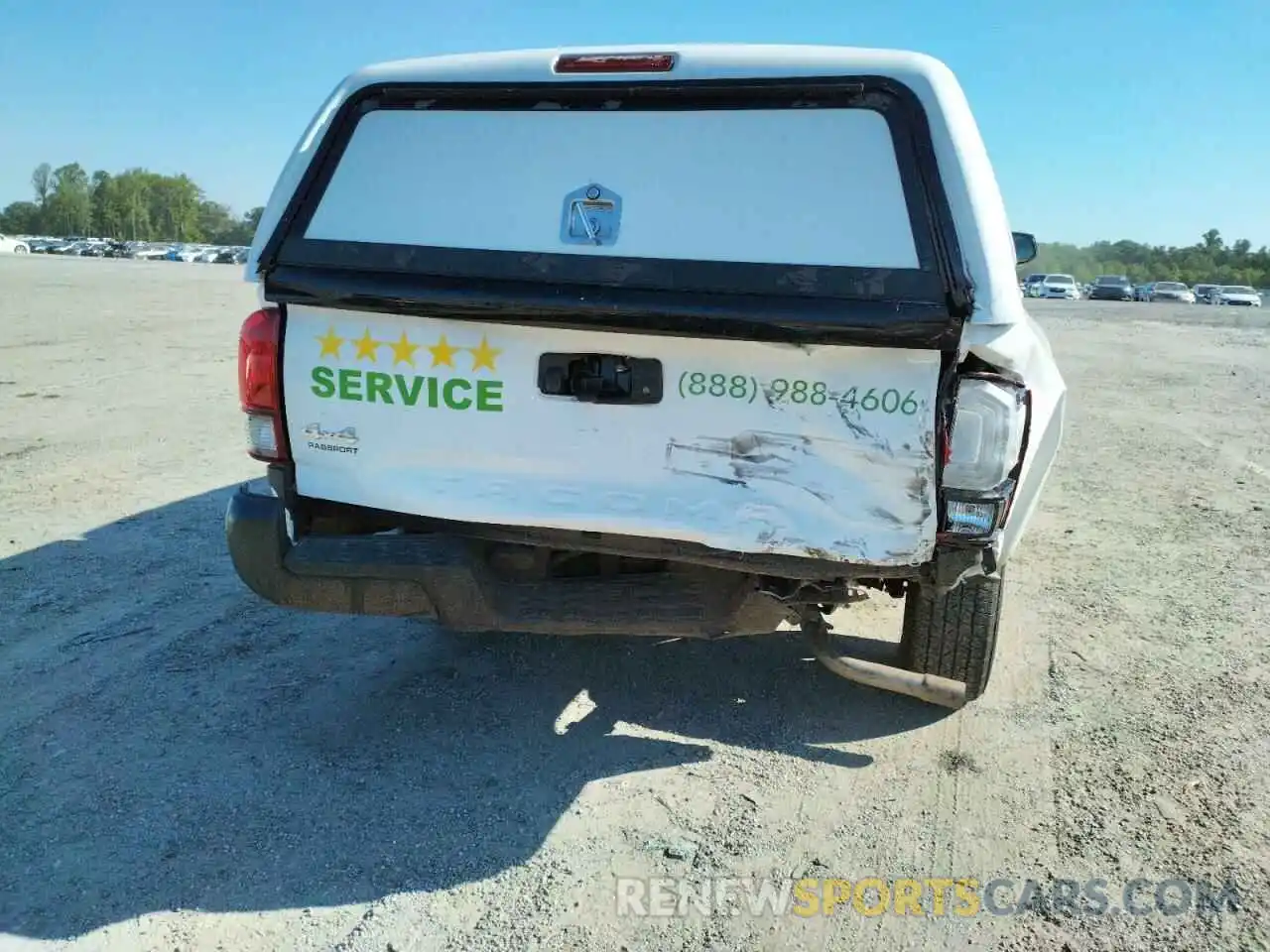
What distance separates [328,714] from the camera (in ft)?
12.5

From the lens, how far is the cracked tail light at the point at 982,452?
273cm

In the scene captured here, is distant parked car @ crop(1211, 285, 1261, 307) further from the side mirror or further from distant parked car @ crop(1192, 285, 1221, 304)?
the side mirror

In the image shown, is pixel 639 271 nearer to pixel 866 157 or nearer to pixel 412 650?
pixel 866 157

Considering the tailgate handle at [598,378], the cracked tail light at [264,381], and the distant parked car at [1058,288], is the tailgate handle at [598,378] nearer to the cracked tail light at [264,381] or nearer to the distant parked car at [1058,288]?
the cracked tail light at [264,381]

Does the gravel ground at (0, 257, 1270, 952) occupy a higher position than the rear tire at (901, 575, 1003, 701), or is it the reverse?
the rear tire at (901, 575, 1003, 701)

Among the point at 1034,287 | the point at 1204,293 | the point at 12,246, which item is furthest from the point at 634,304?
the point at 12,246

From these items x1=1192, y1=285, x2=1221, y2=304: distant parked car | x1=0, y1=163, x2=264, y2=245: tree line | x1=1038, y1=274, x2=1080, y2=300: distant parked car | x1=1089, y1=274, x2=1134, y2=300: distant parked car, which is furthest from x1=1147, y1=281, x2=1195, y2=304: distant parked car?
x1=0, y1=163, x2=264, y2=245: tree line

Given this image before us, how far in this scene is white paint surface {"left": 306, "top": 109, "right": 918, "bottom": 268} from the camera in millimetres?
Result: 2824

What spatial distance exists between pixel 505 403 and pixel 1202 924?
2478 millimetres

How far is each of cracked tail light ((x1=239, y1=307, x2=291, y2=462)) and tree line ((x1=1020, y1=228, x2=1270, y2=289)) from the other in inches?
3373

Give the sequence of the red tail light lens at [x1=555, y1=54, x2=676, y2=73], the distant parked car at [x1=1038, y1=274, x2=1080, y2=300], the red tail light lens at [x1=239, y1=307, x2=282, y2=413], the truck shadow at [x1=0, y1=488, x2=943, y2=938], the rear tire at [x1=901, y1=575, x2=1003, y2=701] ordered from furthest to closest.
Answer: the distant parked car at [x1=1038, y1=274, x2=1080, y2=300] → the rear tire at [x1=901, y1=575, x2=1003, y2=701] → the red tail light lens at [x1=239, y1=307, x2=282, y2=413] → the red tail light lens at [x1=555, y1=54, x2=676, y2=73] → the truck shadow at [x1=0, y1=488, x2=943, y2=938]

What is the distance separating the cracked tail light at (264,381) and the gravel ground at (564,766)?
3.72ft

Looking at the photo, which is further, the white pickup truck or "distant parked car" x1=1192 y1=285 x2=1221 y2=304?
"distant parked car" x1=1192 y1=285 x2=1221 y2=304

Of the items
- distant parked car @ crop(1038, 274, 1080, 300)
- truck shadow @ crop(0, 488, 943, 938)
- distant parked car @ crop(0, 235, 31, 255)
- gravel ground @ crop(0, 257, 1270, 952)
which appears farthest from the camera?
distant parked car @ crop(0, 235, 31, 255)
